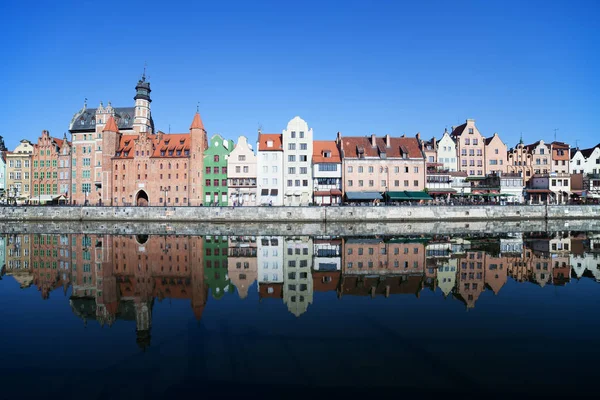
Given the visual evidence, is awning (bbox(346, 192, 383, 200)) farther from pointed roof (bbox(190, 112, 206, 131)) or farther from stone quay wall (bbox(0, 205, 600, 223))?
pointed roof (bbox(190, 112, 206, 131))

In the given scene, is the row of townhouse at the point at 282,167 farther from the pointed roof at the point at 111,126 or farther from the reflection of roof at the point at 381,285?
the reflection of roof at the point at 381,285

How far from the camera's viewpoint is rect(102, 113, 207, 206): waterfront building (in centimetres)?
7088

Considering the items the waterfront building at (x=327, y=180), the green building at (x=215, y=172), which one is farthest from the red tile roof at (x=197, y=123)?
the waterfront building at (x=327, y=180)

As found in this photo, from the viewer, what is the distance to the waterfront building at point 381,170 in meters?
68.3

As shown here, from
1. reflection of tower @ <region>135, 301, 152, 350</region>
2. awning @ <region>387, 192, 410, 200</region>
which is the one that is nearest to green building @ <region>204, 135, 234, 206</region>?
awning @ <region>387, 192, 410, 200</region>

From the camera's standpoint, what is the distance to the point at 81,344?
43.9ft

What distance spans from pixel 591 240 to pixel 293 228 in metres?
33.1

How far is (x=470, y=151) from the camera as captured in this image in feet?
253

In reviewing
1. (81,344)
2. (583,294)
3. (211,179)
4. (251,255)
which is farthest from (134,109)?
(583,294)

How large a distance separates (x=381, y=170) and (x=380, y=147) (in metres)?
4.61

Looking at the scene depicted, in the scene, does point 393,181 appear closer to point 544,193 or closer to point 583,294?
point 544,193

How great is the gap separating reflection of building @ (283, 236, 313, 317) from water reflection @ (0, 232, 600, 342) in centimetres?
6

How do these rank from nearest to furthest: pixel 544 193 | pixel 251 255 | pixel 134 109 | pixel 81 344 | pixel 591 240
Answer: pixel 81 344
pixel 251 255
pixel 591 240
pixel 544 193
pixel 134 109

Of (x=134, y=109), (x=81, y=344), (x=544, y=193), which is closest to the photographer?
(x=81, y=344)
